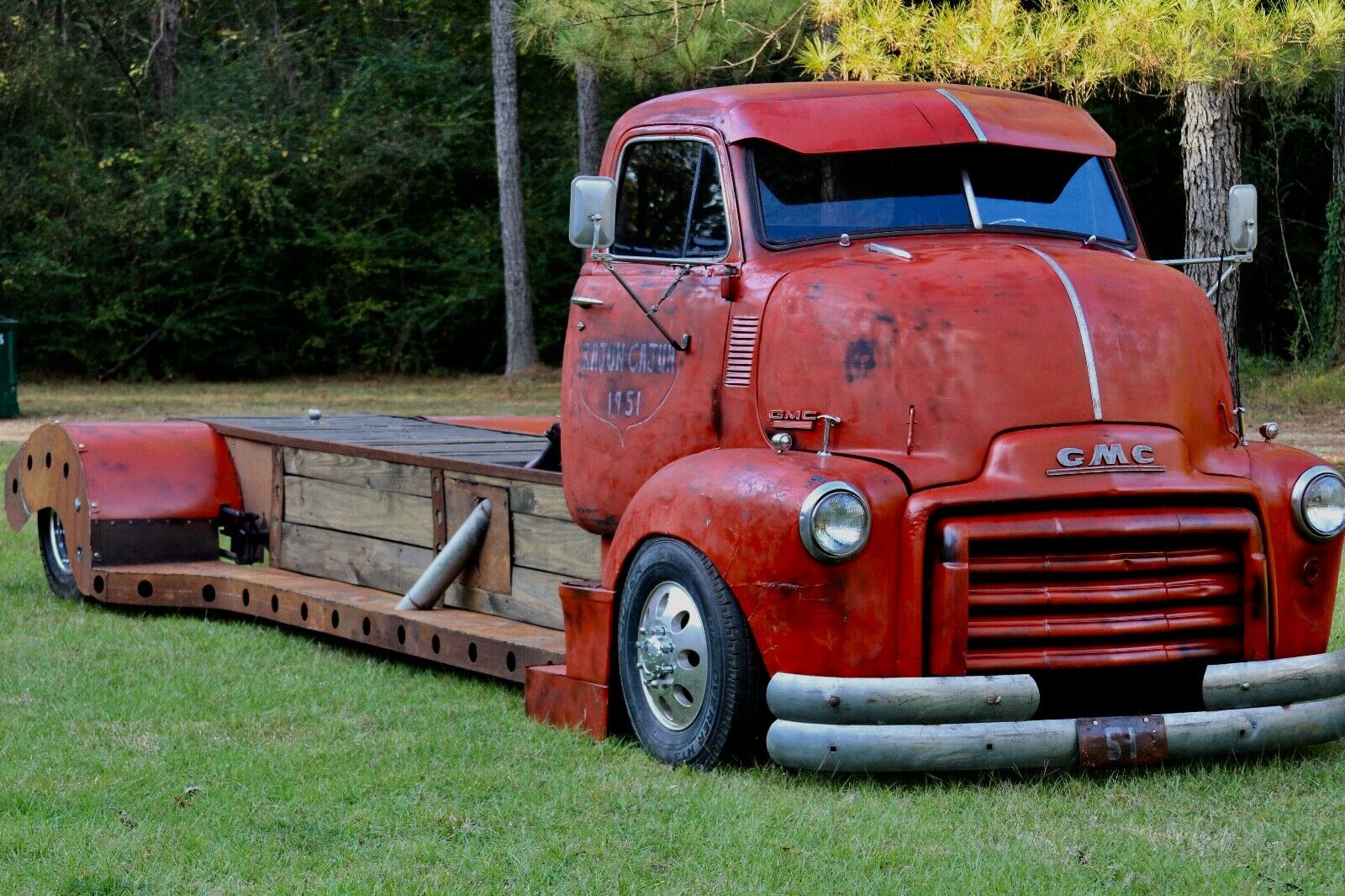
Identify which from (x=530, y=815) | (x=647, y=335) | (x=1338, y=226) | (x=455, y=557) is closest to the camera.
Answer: (x=530, y=815)

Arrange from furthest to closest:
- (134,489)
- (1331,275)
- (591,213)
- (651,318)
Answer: (1331,275) → (134,489) → (651,318) → (591,213)

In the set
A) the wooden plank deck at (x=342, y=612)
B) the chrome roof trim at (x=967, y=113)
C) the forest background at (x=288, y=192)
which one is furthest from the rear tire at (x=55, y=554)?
the forest background at (x=288, y=192)

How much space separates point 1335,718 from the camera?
17.1ft

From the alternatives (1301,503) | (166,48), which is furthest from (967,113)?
(166,48)

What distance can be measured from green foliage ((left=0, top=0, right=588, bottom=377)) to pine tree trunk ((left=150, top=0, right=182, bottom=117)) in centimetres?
32

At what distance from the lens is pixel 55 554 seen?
886cm

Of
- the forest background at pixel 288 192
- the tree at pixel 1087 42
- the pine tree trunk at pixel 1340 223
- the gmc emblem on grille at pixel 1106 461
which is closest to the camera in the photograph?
the gmc emblem on grille at pixel 1106 461

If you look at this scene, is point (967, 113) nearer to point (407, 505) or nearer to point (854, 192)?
point (854, 192)

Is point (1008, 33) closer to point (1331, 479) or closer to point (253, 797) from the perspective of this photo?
point (1331, 479)

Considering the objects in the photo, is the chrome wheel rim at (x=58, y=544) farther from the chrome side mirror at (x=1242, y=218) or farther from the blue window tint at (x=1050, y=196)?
the chrome side mirror at (x=1242, y=218)

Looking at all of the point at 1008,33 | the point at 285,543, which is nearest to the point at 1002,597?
the point at 285,543

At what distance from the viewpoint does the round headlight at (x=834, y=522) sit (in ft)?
15.7

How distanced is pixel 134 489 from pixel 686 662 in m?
4.16

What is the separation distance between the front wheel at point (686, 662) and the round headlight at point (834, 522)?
380mm
